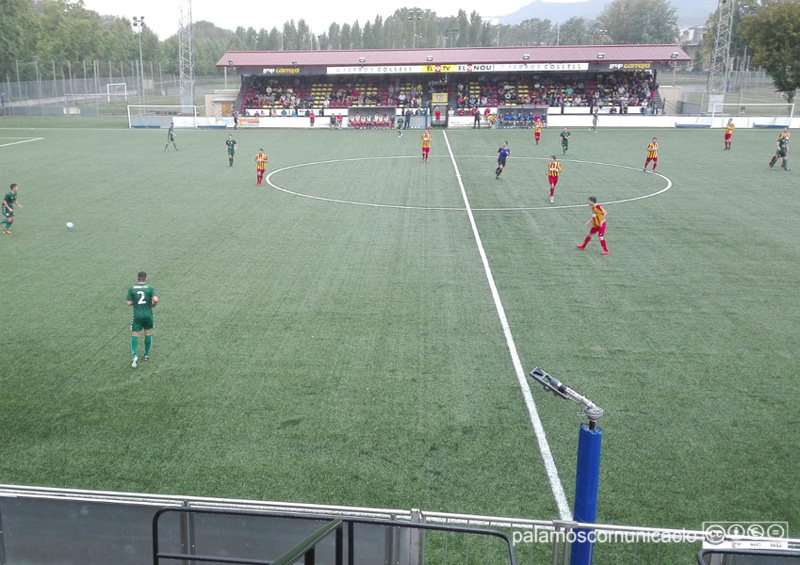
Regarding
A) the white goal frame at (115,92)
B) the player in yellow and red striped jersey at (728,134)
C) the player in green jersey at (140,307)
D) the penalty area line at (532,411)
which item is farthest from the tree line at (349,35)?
the player in green jersey at (140,307)

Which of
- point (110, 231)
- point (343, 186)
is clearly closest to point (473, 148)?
point (343, 186)

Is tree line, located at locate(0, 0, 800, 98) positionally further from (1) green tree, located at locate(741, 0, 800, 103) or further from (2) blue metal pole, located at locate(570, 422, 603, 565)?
(2) blue metal pole, located at locate(570, 422, 603, 565)

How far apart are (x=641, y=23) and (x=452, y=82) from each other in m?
93.0

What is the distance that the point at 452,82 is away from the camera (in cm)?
Answer: 6506

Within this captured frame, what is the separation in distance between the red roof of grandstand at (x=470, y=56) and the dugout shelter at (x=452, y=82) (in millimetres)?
88

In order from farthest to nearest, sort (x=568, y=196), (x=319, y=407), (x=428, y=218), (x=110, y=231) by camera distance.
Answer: (x=568, y=196) → (x=428, y=218) → (x=110, y=231) → (x=319, y=407)

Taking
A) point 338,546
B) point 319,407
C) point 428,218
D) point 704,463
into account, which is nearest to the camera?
point 338,546

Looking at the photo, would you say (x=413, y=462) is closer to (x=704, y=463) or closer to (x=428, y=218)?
(x=704, y=463)

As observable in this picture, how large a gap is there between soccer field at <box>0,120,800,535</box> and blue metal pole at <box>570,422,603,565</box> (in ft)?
5.39

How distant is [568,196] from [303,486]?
21.0 metres

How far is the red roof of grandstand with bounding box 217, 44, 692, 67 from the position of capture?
5978 cm

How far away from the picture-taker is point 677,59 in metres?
58.2

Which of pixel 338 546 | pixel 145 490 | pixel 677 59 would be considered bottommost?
pixel 145 490

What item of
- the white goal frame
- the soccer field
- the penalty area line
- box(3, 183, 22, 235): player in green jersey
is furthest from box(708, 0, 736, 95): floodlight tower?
the white goal frame
